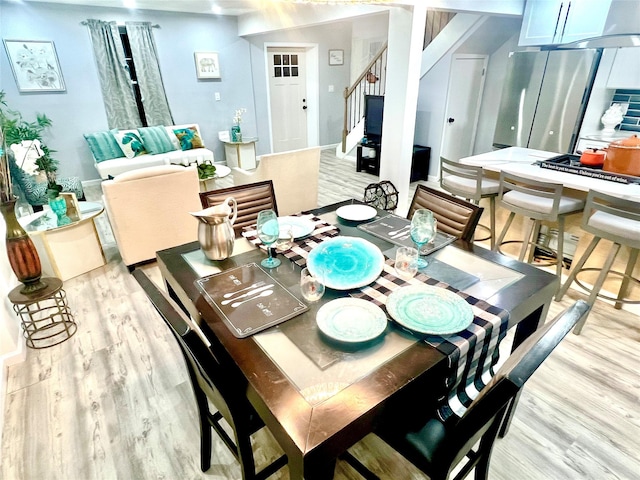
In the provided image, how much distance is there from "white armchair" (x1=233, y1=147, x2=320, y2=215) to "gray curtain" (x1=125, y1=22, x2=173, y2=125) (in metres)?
2.73

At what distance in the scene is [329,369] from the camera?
0.96 meters

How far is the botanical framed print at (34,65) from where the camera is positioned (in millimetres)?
4305

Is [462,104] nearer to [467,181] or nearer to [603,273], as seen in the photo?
[467,181]

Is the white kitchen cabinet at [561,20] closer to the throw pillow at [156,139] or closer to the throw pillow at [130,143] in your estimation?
the throw pillow at [156,139]

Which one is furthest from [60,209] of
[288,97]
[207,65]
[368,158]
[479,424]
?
[288,97]

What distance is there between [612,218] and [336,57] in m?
5.95

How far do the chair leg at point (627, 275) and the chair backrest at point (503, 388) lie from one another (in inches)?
64.2

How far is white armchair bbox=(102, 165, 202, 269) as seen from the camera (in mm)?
2604

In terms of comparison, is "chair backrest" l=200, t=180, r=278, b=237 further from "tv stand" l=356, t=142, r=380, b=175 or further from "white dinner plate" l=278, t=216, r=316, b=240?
"tv stand" l=356, t=142, r=380, b=175

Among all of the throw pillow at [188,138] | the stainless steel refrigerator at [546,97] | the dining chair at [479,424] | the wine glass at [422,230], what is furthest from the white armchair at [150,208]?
the stainless steel refrigerator at [546,97]

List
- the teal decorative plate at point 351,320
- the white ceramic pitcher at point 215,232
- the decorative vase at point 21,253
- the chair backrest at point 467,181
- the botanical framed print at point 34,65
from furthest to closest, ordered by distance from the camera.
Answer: the botanical framed print at point 34,65 < the chair backrest at point 467,181 < the decorative vase at point 21,253 < the white ceramic pitcher at point 215,232 < the teal decorative plate at point 351,320

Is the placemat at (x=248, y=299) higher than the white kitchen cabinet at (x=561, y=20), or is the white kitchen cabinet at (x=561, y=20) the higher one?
the white kitchen cabinet at (x=561, y=20)

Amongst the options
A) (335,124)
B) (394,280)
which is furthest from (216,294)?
(335,124)

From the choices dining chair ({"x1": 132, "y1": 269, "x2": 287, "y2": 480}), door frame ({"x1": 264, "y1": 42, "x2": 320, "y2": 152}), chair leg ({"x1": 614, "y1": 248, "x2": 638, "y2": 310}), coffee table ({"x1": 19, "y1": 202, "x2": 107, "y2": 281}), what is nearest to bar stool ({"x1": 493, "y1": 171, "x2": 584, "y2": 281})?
chair leg ({"x1": 614, "y1": 248, "x2": 638, "y2": 310})
